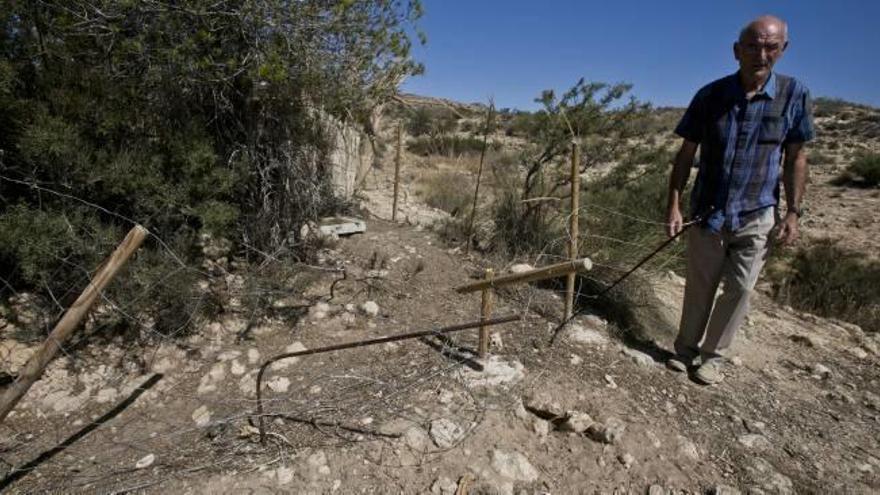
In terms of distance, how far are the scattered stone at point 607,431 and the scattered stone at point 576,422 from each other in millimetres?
29

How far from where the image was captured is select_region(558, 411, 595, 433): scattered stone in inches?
99.0

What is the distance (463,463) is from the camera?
2.29 m

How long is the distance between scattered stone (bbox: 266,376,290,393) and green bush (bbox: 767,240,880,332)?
5.05 meters

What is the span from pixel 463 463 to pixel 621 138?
141 inches

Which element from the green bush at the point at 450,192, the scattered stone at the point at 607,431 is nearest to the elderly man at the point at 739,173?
the scattered stone at the point at 607,431

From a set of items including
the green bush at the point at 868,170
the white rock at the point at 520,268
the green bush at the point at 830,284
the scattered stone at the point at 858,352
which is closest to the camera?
the scattered stone at the point at 858,352

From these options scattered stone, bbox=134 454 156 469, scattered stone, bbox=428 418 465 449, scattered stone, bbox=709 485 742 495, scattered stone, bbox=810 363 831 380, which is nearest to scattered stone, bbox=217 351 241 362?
scattered stone, bbox=134 454 156 469

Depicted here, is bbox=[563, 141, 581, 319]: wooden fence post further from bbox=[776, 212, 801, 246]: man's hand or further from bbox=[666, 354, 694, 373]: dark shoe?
bbox=[776, 212, 801, 246]: man's hand

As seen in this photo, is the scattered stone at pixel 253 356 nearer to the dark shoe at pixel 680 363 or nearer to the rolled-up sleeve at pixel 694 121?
the dark shoe at pixel 680 363

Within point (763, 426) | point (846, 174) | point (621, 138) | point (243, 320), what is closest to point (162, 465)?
point (243, 320)

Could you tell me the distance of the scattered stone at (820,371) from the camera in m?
3.40

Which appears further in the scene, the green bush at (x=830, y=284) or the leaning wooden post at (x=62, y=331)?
the green bush at (x=830, y=284)

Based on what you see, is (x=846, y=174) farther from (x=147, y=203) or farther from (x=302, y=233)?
(x=147, y=203)

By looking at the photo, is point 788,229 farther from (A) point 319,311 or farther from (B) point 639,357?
(A) point 319,311
